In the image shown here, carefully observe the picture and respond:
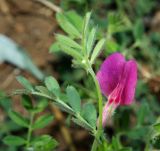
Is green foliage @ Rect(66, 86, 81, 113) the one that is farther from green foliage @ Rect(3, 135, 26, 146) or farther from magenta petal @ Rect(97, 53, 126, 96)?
green foliage @ Rect(3, 135, 26, 146)

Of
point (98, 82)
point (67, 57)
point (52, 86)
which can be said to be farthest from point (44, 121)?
point (67, 57)

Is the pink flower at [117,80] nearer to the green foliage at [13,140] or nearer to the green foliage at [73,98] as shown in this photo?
the green foliage at [73,98]

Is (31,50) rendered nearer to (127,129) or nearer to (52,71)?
(52,71)

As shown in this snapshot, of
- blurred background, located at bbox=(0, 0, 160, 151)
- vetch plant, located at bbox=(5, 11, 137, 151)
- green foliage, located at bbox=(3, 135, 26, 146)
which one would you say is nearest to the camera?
vetch plant, located at bbox=(5, 11, 137, 151)

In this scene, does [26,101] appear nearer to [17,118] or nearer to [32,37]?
[17,118]

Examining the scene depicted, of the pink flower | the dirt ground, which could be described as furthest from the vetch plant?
the dirt ground

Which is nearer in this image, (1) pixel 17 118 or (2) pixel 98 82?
(2) pixel 98 82
